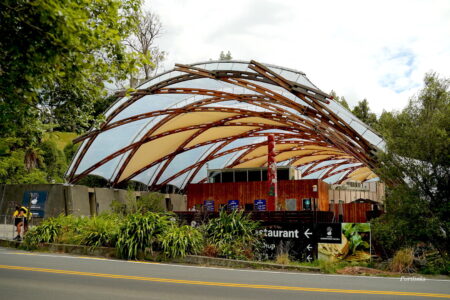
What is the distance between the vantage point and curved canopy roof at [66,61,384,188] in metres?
25.1

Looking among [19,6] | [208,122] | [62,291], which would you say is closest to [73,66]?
[19,6]

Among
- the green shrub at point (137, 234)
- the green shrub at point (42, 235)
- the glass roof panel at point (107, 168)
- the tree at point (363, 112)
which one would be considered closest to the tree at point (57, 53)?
the green shrub at point (137, 234)

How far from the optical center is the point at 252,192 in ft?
104

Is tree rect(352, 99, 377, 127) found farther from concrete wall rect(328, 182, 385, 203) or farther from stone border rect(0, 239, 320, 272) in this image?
stone border rect(0, 239, 320, 272)

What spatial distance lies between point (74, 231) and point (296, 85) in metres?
13.5

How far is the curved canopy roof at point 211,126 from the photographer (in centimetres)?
2508

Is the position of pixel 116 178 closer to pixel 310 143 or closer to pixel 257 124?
pixel 257 124

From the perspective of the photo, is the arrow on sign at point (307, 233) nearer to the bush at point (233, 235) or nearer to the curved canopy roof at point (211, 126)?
the bush at point (233, 235)

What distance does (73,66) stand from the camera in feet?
31.3

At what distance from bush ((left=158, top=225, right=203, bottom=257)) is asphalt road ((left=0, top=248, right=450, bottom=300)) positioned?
131 centimetres

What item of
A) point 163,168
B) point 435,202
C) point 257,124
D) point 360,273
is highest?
point 257,124

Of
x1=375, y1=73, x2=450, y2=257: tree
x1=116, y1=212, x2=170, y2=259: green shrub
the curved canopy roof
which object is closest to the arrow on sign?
x1=375, y1=73, x2=450, y2=257: tree

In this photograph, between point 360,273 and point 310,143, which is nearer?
point 360,273

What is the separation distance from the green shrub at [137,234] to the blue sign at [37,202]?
15.1 meters
